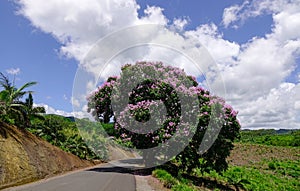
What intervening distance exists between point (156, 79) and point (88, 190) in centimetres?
1074

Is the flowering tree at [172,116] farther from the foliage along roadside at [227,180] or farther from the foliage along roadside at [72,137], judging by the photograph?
the foliage along roadside at [72,137]

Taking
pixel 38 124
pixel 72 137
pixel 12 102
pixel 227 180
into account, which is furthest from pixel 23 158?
pixel 227 180

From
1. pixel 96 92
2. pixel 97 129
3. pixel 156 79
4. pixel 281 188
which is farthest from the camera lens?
pixel 97 129

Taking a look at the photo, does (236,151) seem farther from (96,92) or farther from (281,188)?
(96,92)

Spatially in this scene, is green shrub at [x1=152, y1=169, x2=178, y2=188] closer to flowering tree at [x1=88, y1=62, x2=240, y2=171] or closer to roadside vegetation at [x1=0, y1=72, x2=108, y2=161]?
flowering tree at [x1=88, y1=62, x2=240, y2=171]

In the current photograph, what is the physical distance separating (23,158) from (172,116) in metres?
9.55

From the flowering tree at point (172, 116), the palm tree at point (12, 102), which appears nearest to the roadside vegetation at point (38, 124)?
the palm tree at point (12, 102)

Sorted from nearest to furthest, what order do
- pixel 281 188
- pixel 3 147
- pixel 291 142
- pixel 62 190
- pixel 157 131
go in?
pixel 62 190
pixel 3 147
pixel 157 131
pixel 281 188
pixel 291 142

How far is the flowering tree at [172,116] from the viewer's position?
19547 mm

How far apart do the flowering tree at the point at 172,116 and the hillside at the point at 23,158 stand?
491cm

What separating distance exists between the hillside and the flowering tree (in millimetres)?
4914

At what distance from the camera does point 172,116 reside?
67.1 feet

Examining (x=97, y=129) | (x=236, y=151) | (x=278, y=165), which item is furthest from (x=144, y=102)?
(x=236, y=151)

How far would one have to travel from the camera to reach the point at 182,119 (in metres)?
20.3
